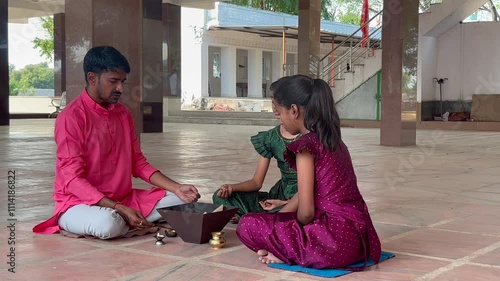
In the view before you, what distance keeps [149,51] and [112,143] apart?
444 inches

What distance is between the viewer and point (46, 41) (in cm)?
2939

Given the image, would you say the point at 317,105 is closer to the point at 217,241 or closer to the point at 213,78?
the point at 217,241

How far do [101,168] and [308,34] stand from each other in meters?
12.4

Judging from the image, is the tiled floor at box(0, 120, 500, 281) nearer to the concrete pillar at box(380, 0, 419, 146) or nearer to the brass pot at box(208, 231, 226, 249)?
the brass pot at box(208, 231, 226, 249)

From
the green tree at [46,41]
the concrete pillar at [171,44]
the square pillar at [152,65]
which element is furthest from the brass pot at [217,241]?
the green tree at [46,41]

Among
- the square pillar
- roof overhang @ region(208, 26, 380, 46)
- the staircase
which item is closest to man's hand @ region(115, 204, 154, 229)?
the square pillar

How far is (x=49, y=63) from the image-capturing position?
1093 inches

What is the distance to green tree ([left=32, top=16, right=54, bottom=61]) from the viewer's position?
28.6 metres

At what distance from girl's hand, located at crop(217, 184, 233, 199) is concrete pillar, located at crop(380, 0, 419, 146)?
315 inches

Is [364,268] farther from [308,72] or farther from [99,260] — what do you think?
[308,72]

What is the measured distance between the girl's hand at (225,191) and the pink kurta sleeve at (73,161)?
75 centimetres

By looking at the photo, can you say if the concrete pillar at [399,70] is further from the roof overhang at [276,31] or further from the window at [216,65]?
the window at [216,65]

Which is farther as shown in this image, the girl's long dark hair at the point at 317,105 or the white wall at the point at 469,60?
the white wall at the point at 469,60

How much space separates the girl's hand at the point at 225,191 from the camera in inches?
167
